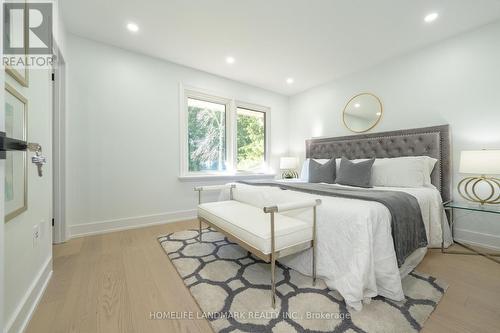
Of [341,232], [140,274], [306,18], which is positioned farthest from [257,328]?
[306,18]

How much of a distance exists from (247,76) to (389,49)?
7.27ft

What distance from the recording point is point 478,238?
2.42m

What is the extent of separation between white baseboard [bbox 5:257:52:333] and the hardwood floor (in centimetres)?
4

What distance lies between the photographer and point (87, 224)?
2.69 m

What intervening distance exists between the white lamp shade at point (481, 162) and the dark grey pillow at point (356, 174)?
86cm

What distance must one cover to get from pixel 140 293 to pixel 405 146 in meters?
3.55

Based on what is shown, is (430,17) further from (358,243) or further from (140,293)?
(140,293)

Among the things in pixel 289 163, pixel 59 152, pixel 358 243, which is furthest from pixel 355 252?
pixel 59 152

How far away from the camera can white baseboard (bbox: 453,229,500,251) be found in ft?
7.61

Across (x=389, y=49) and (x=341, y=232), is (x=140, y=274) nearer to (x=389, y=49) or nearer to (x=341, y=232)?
(x=341, y=232)

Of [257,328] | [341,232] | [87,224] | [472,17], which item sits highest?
[472,17]

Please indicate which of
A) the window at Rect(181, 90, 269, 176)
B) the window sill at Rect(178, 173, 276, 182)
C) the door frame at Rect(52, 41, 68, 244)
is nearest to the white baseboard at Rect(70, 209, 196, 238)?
the door frame at Rect(52, 41, 68, 244)

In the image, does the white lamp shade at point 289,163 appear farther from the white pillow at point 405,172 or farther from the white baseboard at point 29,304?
the white baseboard at point 29,304

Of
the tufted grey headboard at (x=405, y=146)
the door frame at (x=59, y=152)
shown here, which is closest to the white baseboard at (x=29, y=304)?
the door frame at (x=59, y=152)
